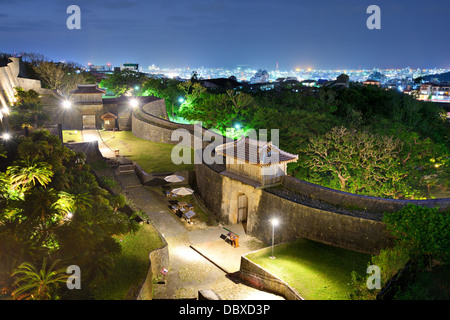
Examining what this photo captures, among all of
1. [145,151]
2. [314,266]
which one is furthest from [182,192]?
[314,266]

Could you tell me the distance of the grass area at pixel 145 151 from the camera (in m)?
28.7

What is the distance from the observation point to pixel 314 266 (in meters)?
15.7

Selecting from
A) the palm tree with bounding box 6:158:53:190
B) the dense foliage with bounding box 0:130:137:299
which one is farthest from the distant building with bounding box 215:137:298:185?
the palm tree with bounding box 6:158:53:190

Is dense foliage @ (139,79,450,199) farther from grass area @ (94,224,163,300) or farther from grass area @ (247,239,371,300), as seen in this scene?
grass area @ (94,224,163,300)

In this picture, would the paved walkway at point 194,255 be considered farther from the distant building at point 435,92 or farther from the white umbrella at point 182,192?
the distant building at point 435,92

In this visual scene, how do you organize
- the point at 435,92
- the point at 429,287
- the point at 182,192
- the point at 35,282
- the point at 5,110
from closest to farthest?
the point at 35,282 → the point at 429,287 → the point at 182,192 → the point at 5,110 → the point at 435,92

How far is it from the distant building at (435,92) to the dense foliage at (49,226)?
326ft

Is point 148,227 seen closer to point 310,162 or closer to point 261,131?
point 310,162

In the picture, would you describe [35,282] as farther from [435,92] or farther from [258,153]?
[435,92]

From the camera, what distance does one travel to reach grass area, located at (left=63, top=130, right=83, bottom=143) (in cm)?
3435

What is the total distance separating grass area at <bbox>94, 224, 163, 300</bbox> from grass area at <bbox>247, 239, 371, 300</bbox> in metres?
4.82

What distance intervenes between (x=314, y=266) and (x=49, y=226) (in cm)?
1103

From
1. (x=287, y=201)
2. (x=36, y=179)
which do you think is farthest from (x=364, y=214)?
(x=36, y=179)

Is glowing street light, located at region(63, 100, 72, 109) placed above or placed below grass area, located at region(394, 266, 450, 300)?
above
